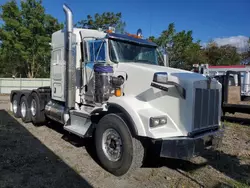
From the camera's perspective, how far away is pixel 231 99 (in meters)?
8.58

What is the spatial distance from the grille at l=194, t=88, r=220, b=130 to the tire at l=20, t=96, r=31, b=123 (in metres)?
5.96

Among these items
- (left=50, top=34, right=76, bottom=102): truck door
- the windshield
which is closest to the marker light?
the windshield

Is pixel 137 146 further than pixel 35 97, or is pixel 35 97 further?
pixel 35 97

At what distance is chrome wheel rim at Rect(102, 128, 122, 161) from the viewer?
4137 mm

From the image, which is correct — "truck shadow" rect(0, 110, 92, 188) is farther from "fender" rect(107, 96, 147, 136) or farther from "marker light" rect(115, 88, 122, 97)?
"marker light" rect(115, 88, 122, 97)

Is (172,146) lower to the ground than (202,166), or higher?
higher

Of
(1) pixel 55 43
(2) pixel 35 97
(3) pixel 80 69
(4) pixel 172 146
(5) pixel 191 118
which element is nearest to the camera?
(4) pixel 172 146

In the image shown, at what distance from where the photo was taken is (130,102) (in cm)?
412

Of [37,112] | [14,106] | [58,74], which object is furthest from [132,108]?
[14,106]

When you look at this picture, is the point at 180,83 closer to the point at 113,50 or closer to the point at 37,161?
the point at 113,50

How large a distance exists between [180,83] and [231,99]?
18.3 ft

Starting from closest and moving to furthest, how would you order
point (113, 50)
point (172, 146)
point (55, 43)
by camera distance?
point (172, 146), point (113, 50), point (55, 43)

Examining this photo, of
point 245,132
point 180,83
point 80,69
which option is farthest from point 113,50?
point 245,132

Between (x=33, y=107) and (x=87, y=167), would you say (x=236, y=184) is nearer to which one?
(x=87, y=167)
